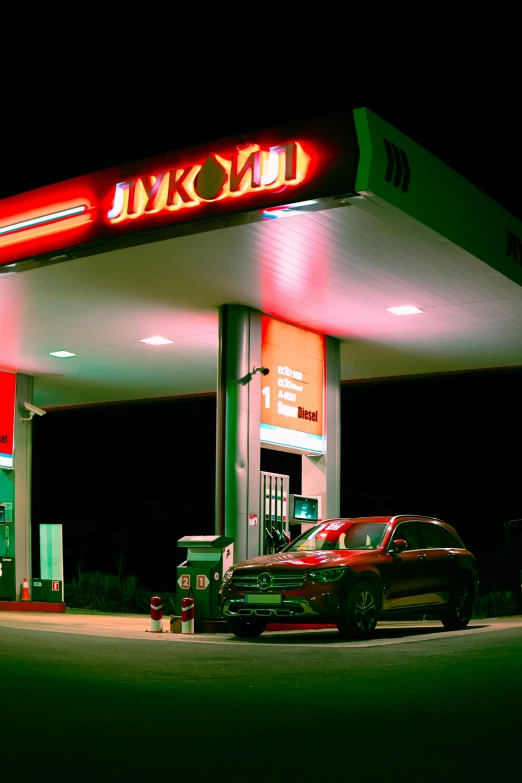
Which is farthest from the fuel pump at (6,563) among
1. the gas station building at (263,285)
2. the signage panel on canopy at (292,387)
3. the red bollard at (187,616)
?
the red bollard at (187,616)

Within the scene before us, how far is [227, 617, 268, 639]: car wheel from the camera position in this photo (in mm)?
14198

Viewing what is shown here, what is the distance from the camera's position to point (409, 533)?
602 inches

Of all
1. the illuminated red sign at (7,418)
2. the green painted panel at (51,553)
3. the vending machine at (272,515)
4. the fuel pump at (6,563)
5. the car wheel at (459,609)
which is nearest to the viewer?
the car wheel at (459,609)

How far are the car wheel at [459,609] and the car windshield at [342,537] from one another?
1655mm

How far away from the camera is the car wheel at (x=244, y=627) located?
14.2 m

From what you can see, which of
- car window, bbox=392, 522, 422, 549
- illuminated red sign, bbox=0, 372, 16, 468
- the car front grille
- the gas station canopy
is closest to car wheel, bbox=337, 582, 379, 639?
the car front grille

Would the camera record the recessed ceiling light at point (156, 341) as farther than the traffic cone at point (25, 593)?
No

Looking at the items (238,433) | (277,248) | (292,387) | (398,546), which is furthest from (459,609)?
(277,248)

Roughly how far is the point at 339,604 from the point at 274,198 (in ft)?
16.1

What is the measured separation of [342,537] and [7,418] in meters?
10.8

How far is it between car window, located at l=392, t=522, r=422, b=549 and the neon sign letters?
5.12 m

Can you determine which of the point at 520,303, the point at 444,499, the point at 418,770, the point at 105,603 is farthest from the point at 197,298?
the point at 444,499

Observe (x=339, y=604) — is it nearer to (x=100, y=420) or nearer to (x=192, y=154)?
(x=192, y=154)

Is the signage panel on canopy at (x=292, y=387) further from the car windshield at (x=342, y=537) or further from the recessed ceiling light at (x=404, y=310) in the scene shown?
the car windshield at (x=342, y=537)
